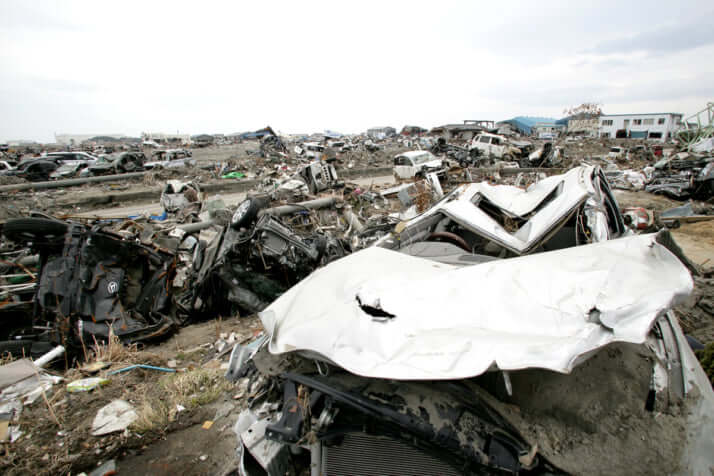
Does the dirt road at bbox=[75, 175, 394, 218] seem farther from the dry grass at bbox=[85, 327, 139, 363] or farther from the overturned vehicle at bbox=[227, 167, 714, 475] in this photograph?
the overturned vehicle at bbox=[227, 167, 714, 475]

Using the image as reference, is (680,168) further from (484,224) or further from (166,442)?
(166,442)

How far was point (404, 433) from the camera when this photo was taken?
1.33m

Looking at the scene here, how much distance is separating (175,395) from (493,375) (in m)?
2.51

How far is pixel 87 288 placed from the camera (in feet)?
11.6

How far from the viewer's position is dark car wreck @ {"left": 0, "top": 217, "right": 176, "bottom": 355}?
329 centimetres

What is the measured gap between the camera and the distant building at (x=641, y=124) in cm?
4161

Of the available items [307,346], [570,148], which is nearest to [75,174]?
[307,346]

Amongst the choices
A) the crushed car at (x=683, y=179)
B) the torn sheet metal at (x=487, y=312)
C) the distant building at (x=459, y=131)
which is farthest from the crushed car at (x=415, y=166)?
the distant building at (x=459, y=131)

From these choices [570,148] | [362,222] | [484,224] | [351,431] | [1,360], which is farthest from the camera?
[570,148]

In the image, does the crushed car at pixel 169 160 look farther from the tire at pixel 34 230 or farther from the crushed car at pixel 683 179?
the crushed car at pixel 683 179

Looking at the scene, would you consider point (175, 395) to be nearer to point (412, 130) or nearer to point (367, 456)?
point (367, 456)

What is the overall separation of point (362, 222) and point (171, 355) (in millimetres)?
4884

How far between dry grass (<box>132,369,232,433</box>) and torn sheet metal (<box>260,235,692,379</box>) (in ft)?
4.46

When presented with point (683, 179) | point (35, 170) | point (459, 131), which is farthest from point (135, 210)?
point (459, 131)
